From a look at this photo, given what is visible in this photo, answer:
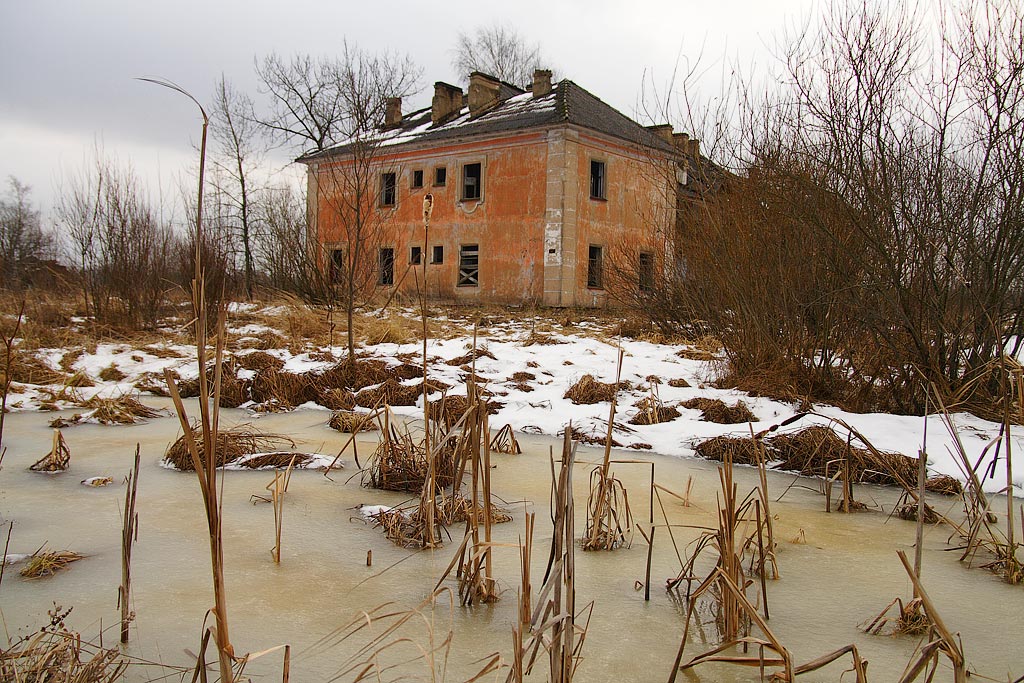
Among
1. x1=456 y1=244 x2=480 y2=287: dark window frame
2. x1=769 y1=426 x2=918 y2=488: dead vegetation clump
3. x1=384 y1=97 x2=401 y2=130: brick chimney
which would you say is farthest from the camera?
x1=384 y1=97 x2=401 y2=130: brick chimney

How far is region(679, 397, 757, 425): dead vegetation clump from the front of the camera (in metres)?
6.14

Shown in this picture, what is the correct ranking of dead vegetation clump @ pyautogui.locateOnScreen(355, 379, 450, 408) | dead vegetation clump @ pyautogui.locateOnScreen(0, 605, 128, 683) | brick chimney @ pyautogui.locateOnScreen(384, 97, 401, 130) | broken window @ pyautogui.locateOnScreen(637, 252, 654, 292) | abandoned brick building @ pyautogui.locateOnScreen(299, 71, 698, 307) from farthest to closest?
brick chimney @ pyautogui.locateOnScreen(384, 97, 401, 130)
abandoned brick building @ pyautogui.locateOnScreen(299, 71, 698, 307)
broken window @ pyautogui.locateOnScreen(637, 252, 654, 292)
dead vegetation clump @ pyautogui.locateOnScreen(355, 379, 450, 408)
dead vegetation clump @ pyautogui.locateOnScreen(0, 605, 128, 683)

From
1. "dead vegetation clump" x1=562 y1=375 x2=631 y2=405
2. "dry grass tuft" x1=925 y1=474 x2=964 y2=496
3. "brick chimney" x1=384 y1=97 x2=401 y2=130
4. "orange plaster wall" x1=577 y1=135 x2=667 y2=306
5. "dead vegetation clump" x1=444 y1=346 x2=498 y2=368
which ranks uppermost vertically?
"brick chimney" x1=384 y1=97 x2=401 y2=130

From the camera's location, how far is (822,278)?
21.5ft

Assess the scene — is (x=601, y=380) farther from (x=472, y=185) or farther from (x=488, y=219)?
(x=472, y=185)

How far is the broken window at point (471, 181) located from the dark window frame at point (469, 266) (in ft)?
5.12

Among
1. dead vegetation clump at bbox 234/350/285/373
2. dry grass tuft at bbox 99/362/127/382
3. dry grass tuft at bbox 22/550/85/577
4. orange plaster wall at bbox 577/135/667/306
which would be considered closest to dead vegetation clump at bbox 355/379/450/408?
dead vegetation clump at bbox 234/350/285/373

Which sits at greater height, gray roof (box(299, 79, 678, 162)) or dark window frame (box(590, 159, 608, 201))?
gray roof (box(299, 79, 678, 162))

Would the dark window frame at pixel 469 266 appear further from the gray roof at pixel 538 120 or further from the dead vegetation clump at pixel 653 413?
the dead vegetation clump at pixel 653 413

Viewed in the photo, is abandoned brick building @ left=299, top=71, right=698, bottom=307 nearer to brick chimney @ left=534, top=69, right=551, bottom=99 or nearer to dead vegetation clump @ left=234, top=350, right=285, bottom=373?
brick chimney @ left=534, top=69, right=551, bottom=99

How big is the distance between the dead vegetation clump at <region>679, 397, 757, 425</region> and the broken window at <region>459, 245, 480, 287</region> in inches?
632

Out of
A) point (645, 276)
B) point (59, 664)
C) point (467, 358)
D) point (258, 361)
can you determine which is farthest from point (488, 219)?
point (59, 664)

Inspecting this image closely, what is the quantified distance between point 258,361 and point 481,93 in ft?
57.1

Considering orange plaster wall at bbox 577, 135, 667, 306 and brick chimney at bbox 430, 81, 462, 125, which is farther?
brick chimney at bbox 430, 81, 462, 125
